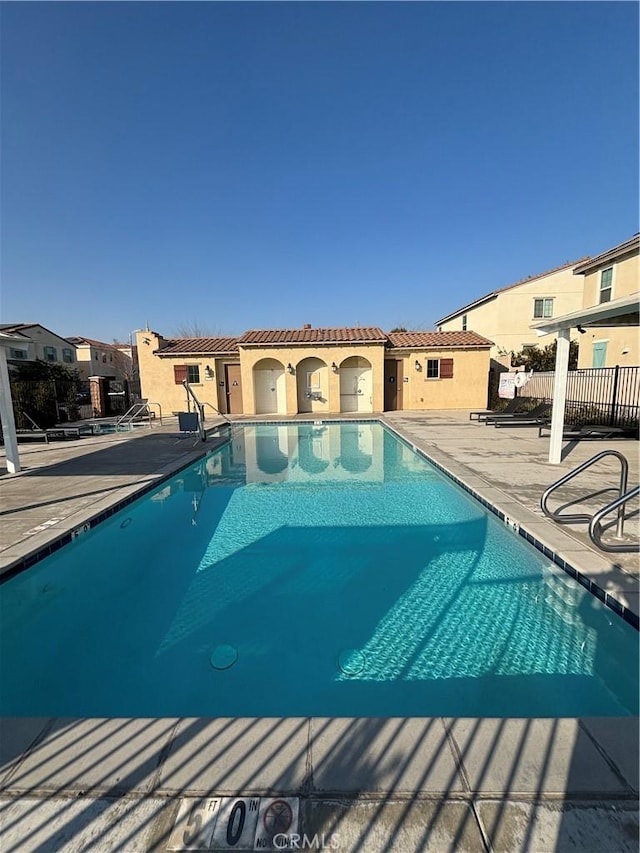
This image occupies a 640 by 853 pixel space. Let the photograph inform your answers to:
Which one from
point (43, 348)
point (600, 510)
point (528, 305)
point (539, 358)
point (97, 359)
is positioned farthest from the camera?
point (97, 359)

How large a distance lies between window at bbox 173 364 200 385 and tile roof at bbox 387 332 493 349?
10.0m

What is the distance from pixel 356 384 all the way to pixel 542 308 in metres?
13.8

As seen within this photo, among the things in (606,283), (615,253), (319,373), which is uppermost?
(615,253)

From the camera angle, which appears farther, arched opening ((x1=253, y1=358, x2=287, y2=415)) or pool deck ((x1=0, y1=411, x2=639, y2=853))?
arched opening ((x1=253, y1=358, x2=287, y2=415))

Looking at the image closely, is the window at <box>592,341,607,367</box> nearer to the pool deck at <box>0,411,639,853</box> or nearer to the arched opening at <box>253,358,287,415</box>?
the arched opening at <box>253,358,287,415</box>

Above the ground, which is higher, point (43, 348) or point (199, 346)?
point (43, 348)

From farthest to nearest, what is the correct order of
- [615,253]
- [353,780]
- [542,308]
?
[542,308] → [615,253] → [353,780]

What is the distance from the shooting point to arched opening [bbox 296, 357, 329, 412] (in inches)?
766

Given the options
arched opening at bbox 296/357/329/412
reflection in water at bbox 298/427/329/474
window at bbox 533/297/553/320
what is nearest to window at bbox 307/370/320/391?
arched opening at bbox 296/357/329/412

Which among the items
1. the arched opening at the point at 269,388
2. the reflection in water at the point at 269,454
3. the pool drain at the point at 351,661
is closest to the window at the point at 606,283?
the arched opening at the point at 269,388

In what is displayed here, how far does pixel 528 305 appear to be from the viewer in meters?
23.9

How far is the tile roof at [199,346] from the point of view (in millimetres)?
19188

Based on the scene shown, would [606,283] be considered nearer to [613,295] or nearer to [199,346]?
[613,295]

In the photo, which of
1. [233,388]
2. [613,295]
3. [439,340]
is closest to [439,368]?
[439,340]
